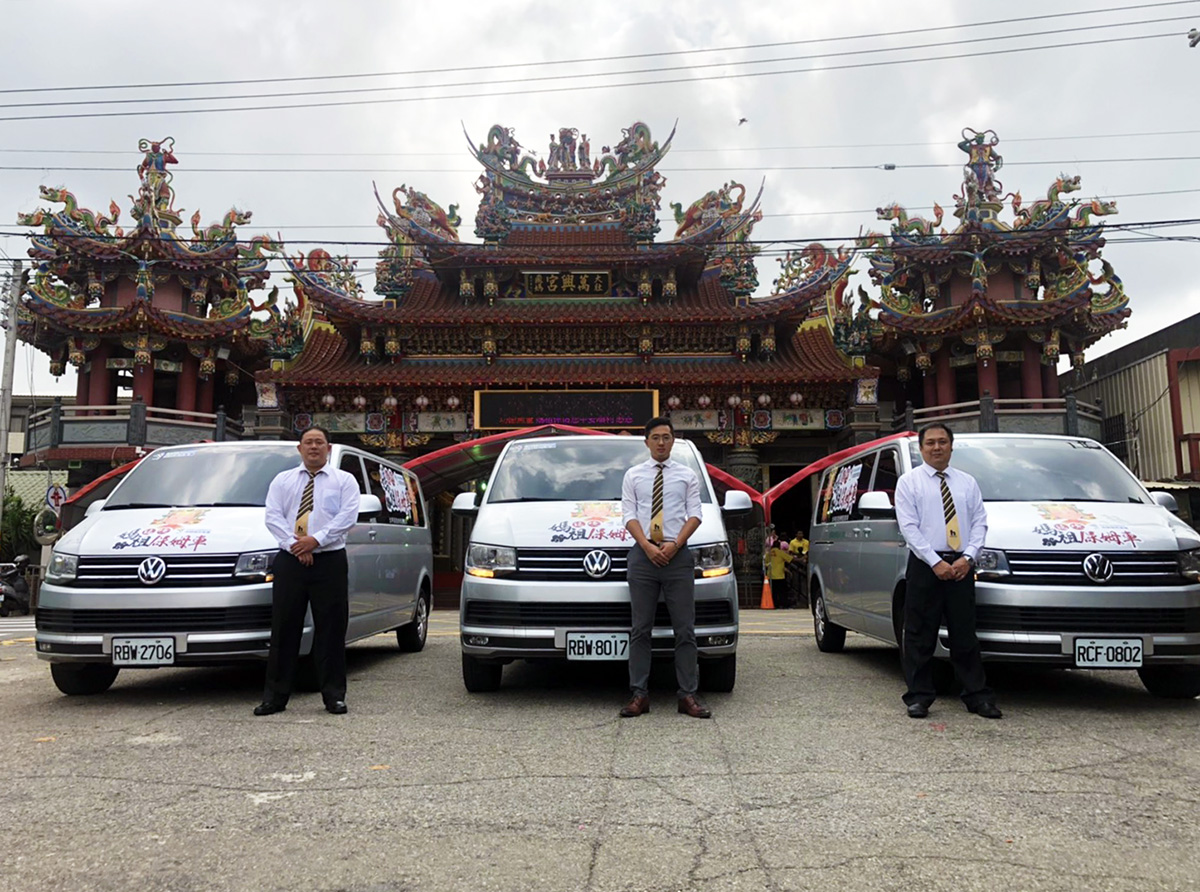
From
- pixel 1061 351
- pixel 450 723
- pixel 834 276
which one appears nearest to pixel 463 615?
pixel 450 723

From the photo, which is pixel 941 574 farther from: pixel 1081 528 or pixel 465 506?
pixel 465 506

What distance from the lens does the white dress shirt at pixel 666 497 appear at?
5.03 metres

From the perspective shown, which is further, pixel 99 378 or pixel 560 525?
pixel 99 378

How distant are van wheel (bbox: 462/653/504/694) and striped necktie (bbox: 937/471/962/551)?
9.62 feet

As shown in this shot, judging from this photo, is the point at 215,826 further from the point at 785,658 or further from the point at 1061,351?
the point at 1061,351

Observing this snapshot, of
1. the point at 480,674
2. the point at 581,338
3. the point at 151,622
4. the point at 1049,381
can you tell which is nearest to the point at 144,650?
the point at 151,622

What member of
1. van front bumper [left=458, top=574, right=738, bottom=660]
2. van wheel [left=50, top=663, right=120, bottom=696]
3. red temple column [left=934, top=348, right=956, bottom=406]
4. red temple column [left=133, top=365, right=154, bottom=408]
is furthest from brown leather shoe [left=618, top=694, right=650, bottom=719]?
red temple column [left=133, top=365, right=154, bottom=408]

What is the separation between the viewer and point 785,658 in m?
7.70

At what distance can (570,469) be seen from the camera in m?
6.26

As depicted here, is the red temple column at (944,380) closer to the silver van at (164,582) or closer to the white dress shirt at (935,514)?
the white dress shirt at (935,514)

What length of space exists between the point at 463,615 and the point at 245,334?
20826mm

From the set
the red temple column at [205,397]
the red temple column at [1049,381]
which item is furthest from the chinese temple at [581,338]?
the red temple column at [1049,381]

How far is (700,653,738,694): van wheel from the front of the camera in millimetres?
5574

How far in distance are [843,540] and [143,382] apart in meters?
21.4
